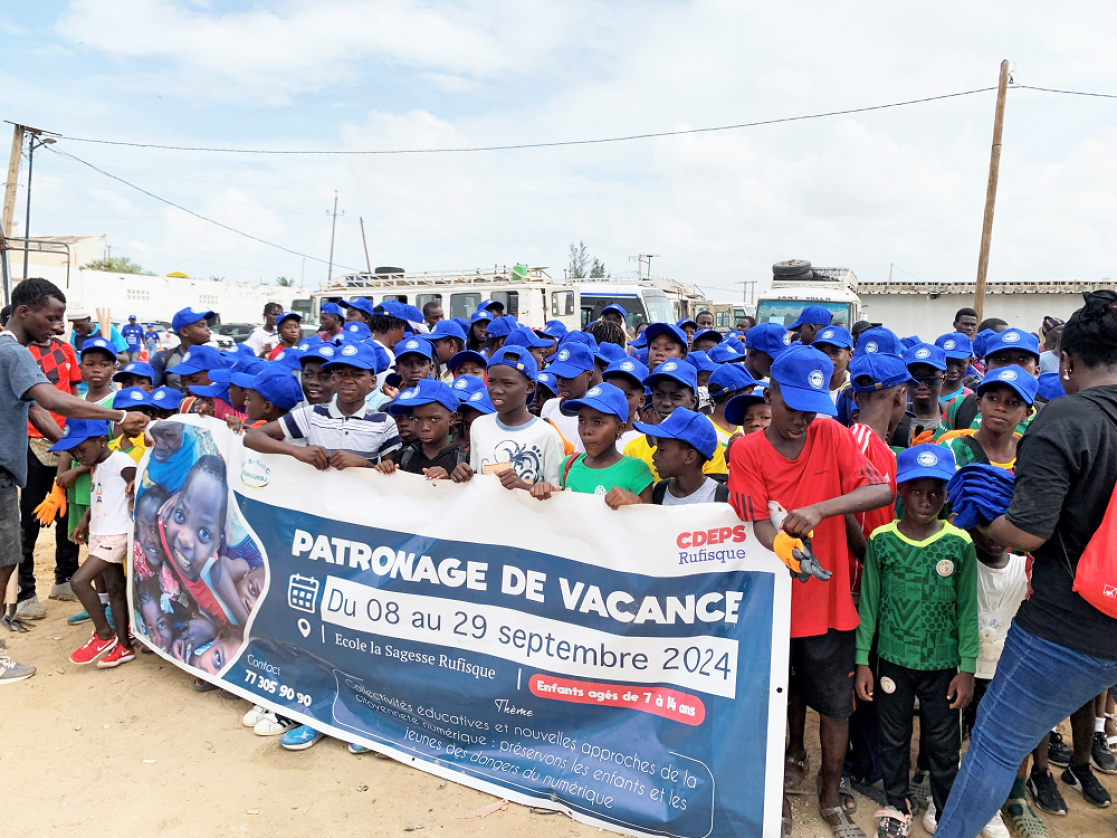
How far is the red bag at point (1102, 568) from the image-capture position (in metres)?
2.16

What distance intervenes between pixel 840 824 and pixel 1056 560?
4.97ft

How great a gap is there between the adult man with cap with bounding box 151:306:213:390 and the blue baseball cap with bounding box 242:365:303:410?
7.06ft

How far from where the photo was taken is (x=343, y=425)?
14.2 feet

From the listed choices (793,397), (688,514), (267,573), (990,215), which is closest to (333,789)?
(267,573)

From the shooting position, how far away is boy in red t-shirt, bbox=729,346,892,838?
2797 mm

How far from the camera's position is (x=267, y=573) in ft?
13.8

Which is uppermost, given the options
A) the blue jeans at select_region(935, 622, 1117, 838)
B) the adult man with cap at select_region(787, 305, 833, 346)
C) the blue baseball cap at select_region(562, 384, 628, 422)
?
the adult man with cap at select_region(787, 305, 833, 346)

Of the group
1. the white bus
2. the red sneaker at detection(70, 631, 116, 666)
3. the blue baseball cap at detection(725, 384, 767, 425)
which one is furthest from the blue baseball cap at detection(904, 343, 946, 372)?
the white bus

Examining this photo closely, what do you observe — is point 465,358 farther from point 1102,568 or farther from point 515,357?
point 1102,568

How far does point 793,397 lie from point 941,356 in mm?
2177

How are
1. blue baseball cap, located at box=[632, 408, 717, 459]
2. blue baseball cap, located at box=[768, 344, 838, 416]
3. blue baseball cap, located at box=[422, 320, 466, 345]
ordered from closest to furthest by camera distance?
blue baseball cap, located at box=[768, 344, 838, 416] < blue baseball cap, located at box=[632, 408, 717, 459] < blue baseball cap, located at box=[422, 320, 466, 345]

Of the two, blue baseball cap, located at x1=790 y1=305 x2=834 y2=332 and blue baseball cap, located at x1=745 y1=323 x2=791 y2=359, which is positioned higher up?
blue baseball cap, located at x1=790 y1=305 x2=834 y2=332

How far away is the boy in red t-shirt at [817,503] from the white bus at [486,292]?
12408mm

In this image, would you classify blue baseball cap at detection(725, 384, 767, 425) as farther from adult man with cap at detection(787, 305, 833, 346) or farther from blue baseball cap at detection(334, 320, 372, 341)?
blue baseball cap at detection(334, 320, 372, 341)
